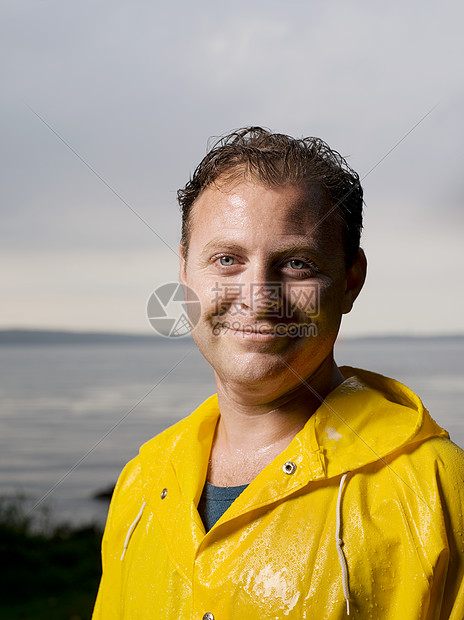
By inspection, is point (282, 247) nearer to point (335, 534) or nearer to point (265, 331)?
point (265, 331)

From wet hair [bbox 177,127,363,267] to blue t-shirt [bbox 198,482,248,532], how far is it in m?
0.70

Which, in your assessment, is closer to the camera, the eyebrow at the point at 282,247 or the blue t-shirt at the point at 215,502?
the eyebrow at the point at 282,247

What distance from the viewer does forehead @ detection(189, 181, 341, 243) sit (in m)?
1.87

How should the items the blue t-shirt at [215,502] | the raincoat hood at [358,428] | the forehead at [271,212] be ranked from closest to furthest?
the raincoat hood at [358,428]
the forehead at [271,212]
the blue t-shirt at [215,502]

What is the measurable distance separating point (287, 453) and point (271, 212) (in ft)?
2.03

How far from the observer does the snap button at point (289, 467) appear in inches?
70.9

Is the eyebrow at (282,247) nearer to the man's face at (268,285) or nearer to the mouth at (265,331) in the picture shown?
the man's face at (268,285)

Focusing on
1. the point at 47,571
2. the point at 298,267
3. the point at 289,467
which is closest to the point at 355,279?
the point at 298,267

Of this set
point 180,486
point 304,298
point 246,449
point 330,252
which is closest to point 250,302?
point 304,298

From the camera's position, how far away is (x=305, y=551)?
1722mm

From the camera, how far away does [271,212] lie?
1.87 m

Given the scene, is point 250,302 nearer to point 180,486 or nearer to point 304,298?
point 304,298

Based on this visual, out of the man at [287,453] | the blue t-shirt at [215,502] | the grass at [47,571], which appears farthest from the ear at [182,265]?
the grass at [47,571]

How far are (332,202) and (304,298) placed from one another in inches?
11.4
